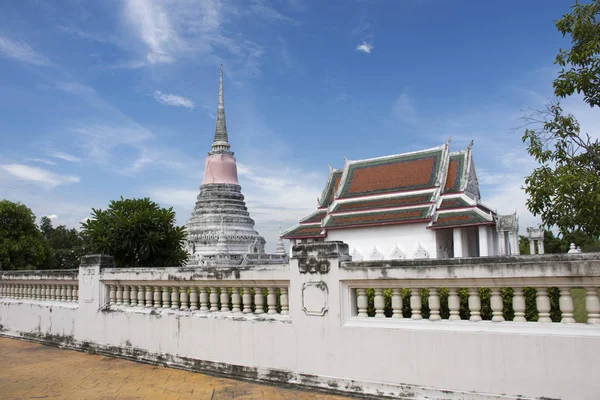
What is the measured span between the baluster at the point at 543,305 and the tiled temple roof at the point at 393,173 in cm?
2639

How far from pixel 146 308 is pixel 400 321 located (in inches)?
159

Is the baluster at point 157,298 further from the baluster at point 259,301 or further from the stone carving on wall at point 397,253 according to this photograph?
the stone carving on wall at point 397,253

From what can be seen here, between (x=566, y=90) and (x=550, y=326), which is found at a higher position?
(x=566, y=90)

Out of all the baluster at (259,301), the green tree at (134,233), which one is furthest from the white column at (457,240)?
the baluster at (259,301)

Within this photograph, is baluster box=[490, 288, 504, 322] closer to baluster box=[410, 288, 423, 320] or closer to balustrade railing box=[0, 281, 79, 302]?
baluster box=[410, 288, 423, 320]

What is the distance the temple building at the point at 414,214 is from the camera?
92.7 feet

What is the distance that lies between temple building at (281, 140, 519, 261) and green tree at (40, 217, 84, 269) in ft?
66.8

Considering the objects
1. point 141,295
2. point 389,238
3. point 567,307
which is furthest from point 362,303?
point 389,238

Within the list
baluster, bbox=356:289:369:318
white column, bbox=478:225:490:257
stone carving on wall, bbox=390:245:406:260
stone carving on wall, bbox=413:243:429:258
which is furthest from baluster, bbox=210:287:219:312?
stone carving on wall, bbox=390:245:406:260

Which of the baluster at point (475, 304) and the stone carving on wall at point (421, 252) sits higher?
the stone carving on wall at point (421, 252)

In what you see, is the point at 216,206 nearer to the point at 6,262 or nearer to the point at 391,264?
the point at 6,262

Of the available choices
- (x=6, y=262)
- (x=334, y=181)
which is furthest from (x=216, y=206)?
(x=6, y=262)

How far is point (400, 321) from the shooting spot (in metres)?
4.77

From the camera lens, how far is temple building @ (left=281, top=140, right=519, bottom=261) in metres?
28.2
